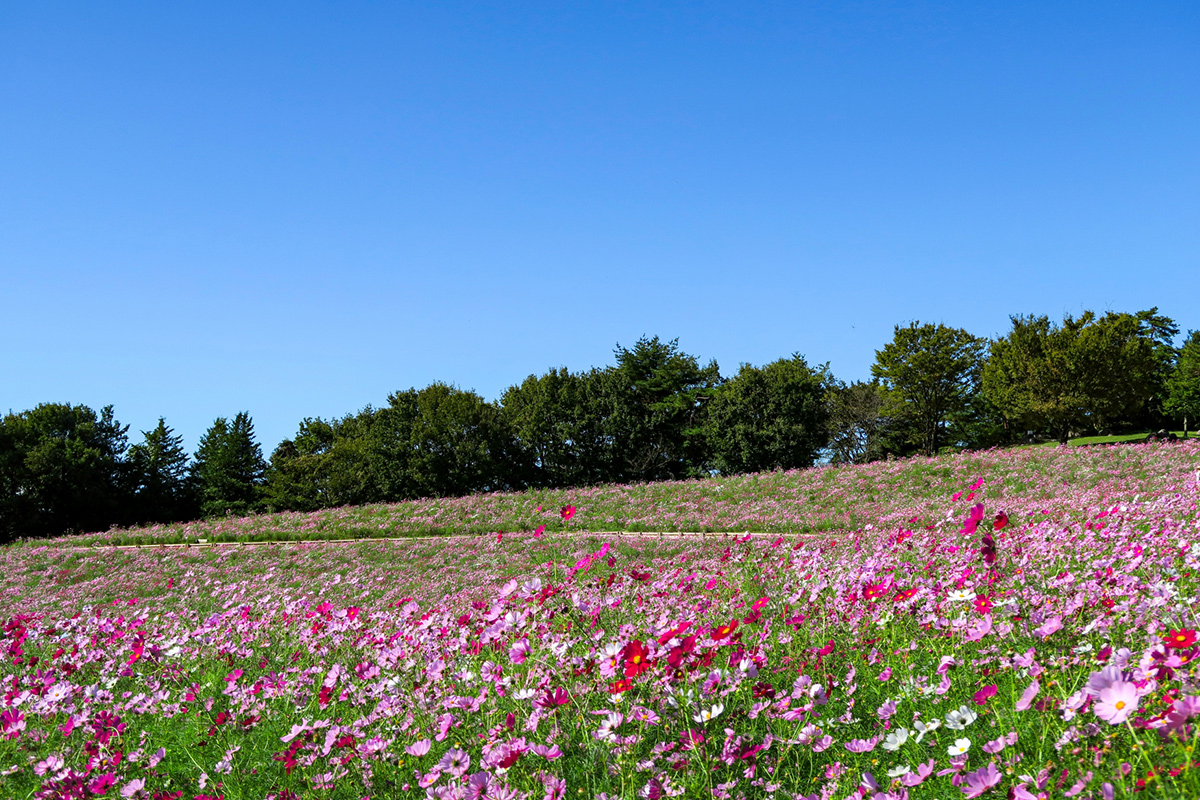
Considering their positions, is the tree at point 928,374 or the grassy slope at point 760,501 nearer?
the grassy slope at point 760,501

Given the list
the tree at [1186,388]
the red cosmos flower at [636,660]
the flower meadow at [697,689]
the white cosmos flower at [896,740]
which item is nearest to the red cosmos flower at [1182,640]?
the flower meadow at [697,689]

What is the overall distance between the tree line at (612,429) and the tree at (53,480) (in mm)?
77

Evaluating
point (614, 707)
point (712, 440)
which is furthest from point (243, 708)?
point (712, 440)

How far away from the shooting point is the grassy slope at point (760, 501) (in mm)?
15305

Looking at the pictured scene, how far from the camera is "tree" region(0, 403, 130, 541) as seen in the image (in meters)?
32.4

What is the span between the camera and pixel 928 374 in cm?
3984

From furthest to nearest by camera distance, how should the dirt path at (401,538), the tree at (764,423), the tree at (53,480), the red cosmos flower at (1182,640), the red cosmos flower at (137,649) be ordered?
the tree at (764,423), the tree at (53,480), the dirt path at (401,538), the red cosmos flower at (137,649), the red cosmos flower at (1182,640)

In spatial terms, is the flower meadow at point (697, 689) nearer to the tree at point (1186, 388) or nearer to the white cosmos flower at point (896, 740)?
the white cosmos flower at point (896, 740)

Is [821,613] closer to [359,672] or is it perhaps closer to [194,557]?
[359,672]

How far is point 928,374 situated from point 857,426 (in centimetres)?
473

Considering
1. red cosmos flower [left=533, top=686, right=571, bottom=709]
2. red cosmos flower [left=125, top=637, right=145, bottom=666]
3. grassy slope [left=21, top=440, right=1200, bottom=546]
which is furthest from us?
grassy slope [left=21, top=440, right=1200, bottom=546]

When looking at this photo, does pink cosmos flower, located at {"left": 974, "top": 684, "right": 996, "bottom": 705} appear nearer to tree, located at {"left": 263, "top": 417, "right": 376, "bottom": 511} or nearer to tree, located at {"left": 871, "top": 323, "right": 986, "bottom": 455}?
tree, located at {"left": 263, "top": 417, "right": 376, "bottom": 511}

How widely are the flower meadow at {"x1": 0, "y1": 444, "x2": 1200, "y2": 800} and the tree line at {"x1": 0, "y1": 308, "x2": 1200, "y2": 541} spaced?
29635 millimetres

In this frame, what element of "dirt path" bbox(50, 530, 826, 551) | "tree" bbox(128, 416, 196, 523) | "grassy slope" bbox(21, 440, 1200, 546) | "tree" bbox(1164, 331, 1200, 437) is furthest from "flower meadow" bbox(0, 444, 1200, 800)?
"tree" bbox(1164, 331, 1200, 437)
